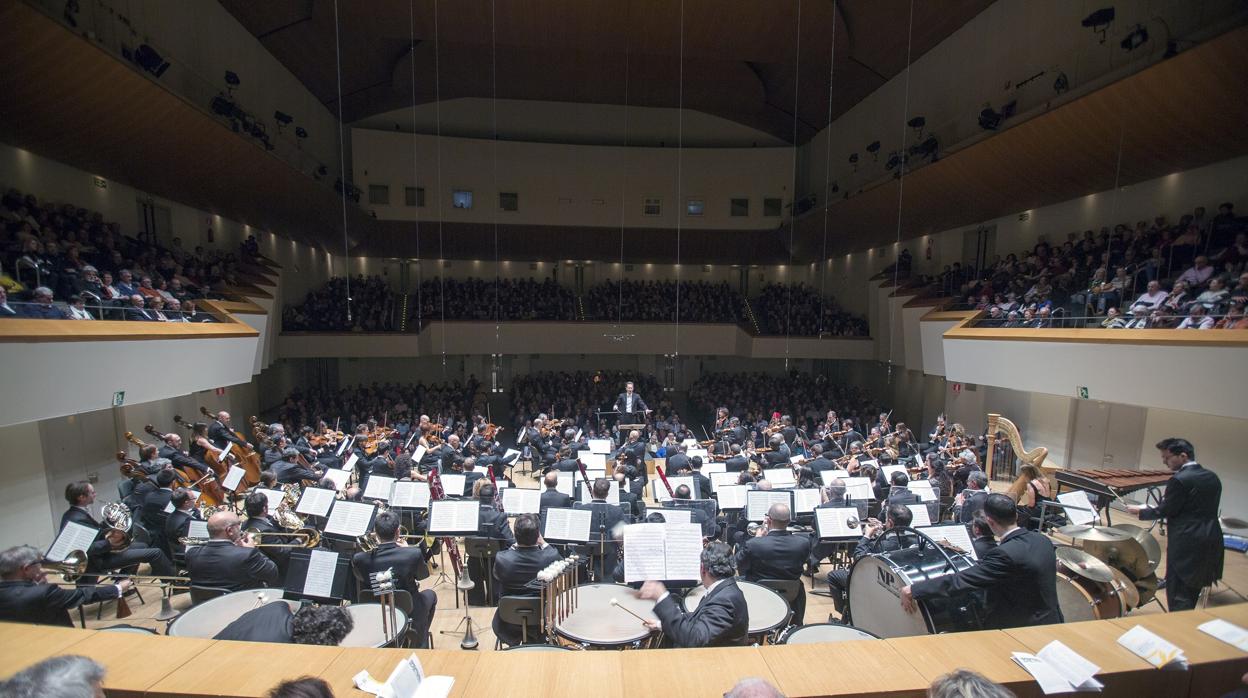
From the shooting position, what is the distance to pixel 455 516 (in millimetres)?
5973

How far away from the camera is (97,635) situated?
9.84 feet

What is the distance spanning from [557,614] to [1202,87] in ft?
40.7

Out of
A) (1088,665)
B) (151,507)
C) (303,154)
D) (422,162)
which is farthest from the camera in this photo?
(422,162)

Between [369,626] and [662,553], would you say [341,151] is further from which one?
[662,553]

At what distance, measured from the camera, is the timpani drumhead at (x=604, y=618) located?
372cm

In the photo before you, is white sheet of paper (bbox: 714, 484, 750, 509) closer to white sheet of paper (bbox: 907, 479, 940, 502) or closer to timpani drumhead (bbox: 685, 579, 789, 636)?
white sheet of paper (bbox: 907, 479, 940, 502)

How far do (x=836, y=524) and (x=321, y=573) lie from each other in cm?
496

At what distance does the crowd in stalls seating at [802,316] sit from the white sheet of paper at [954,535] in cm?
1586

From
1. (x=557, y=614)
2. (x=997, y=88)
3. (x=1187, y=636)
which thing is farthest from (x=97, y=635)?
(x=997, y=88)

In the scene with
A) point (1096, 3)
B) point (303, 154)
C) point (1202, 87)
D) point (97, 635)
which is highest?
point (1096, 3)

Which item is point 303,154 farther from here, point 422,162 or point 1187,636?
point 1187,636

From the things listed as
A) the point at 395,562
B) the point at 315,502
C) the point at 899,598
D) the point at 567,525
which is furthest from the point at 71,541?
the point at 899,598

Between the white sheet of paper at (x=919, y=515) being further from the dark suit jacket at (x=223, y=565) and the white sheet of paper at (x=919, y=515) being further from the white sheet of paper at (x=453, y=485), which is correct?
the dark suit jacket at (x=223, y=565)

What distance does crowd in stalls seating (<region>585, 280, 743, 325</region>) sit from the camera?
2248cm
